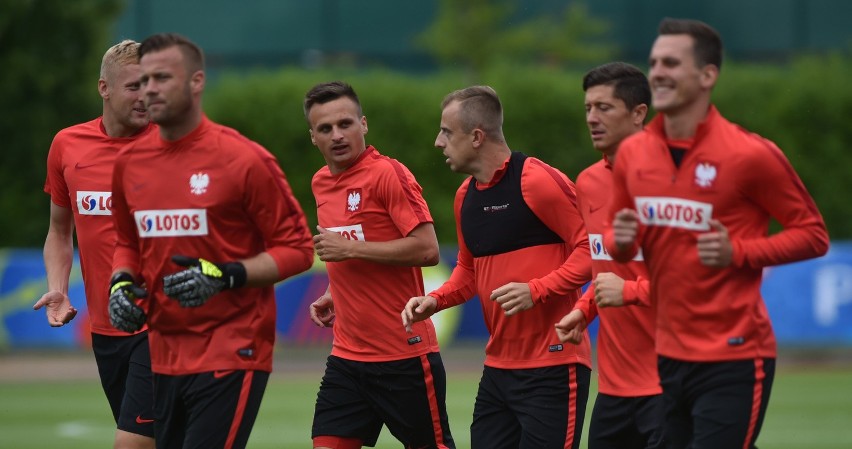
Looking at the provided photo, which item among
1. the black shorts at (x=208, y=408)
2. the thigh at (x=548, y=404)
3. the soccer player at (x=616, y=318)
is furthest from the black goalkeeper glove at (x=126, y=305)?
the thigh at (x=548, y=404)

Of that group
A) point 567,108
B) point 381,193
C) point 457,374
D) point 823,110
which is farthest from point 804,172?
point 381,193

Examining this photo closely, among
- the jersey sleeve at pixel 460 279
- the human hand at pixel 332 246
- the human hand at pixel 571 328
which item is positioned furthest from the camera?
the jersey sleeve at pixel 460 279

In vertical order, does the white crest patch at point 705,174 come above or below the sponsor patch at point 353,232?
above

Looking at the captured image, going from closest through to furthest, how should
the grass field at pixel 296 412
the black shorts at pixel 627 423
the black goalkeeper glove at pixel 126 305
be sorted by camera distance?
1. the black goalkeeper glove at pixel 126 305
2. the black shorts at pixel 627 423
3. the grass field at pixel 296 412

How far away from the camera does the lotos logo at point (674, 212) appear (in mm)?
5715

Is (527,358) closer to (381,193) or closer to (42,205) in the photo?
(381,193)

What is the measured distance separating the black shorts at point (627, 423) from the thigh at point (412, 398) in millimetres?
1080

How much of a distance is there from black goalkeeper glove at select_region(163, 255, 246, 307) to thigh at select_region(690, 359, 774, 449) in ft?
6.93

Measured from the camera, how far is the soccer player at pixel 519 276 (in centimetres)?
723

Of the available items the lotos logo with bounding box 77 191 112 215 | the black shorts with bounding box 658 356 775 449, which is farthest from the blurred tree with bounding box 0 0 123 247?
the black shorts with bounding box 658 356 775 449

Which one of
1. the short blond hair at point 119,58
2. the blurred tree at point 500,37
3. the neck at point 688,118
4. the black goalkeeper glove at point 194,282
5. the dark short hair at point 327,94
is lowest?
the black goalkeeper glove at point 194,282

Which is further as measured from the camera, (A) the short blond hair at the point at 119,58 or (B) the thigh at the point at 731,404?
(A) the short blond hair at the point at 119,58

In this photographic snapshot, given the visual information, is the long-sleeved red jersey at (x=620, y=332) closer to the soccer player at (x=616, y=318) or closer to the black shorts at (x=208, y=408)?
the soccer player at (x=616, y=318)

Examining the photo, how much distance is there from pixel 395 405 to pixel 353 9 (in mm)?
25378
